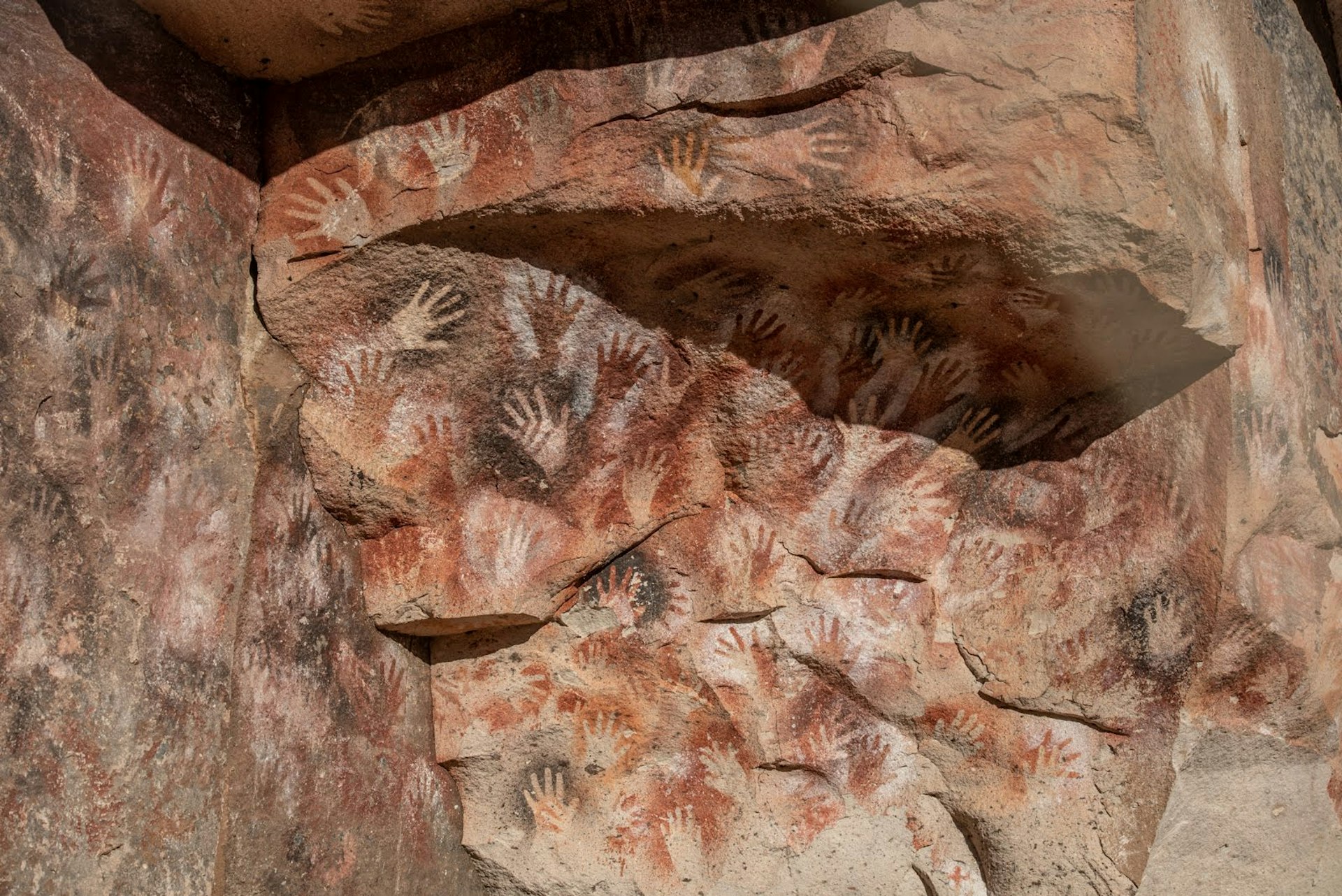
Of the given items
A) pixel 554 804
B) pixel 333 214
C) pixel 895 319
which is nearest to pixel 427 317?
pixel 333 214

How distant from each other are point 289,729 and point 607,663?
710 millimetres

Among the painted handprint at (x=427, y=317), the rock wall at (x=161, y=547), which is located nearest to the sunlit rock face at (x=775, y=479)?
the painted handprint at (x=427, y=317)

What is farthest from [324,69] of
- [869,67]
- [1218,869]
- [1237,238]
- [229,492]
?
[1218,869]

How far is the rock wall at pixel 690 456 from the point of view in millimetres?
2234

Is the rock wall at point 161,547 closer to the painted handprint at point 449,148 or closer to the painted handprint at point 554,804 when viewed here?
the painted handprint at point 554,804

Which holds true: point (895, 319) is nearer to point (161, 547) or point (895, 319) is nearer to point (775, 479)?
point (775, 479)

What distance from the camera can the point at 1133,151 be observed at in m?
2.21

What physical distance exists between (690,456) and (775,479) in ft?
0.66

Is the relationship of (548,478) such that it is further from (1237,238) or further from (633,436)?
(1237,238)

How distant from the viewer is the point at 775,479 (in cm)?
278

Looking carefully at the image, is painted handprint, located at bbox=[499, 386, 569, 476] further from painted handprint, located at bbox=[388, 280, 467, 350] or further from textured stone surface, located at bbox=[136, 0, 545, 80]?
textured stone surface, located at bbox=[136, 0, 545, 80]

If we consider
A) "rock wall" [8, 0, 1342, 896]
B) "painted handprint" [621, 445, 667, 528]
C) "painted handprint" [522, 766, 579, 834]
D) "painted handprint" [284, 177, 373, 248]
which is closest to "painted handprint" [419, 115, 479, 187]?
"rock wall" [8, 0, 1342, 896]

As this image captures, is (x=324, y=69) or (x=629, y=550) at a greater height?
(x=324, y=69)

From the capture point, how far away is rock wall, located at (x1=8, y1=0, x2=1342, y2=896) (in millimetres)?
2234
